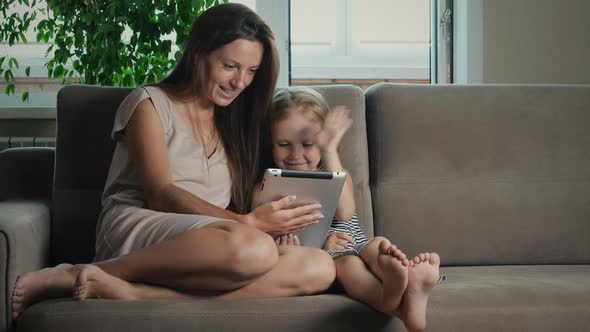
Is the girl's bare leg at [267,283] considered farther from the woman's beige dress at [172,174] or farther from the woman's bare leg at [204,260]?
the woman's beige dress at [172,174]

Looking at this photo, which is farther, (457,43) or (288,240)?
(457,43)

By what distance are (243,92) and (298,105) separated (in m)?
0.15

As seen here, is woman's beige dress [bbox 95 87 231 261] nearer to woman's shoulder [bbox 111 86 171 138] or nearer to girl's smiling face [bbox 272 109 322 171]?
woman's shoulder [bbox 111 86 171 138]

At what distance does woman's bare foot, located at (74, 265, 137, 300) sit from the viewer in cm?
143

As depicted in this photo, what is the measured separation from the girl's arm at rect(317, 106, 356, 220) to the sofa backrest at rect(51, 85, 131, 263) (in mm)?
581

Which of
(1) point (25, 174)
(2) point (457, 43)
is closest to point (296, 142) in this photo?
(1) point (25, 174)

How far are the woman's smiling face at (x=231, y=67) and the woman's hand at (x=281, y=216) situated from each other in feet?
1.08

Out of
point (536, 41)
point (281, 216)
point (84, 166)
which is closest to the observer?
point (281, 216)

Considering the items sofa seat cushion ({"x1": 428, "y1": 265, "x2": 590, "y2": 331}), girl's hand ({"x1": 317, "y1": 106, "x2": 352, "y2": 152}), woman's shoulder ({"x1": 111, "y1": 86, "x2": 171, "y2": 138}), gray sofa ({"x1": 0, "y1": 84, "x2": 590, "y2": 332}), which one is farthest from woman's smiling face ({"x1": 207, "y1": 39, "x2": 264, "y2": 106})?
sofa seat cushion ({"x1": 428, "y1": 265, "x2": 590, "y2": 331})

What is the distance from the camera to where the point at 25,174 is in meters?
2.13

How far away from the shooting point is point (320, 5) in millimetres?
3605

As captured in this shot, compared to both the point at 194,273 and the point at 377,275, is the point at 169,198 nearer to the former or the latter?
the point at 194,273

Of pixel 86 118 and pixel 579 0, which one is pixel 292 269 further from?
pixel 579 0

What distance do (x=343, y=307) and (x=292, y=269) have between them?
14 cm
